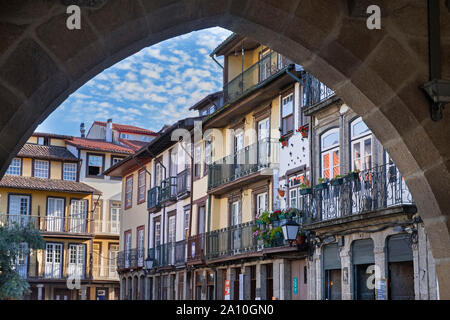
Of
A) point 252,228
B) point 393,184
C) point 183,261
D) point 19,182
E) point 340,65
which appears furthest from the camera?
point 19,182

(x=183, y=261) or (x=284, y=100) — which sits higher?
(x=284, y=100)

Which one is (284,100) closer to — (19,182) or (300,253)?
(300,253)

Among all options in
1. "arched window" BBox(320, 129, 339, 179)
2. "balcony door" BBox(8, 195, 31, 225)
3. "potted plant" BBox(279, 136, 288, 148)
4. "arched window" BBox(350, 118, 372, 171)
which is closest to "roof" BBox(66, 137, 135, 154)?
"balcony door" BBox(8, 195, 31, 225)

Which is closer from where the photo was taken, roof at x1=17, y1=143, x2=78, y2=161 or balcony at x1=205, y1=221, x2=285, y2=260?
balcony at x1=205, y1=221, x2=285, y2=260

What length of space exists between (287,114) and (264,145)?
125 cm

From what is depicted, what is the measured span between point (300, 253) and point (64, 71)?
15998 millimetres

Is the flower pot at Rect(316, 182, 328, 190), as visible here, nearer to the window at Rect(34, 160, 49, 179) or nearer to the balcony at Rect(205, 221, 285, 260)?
the balcony at Rect(205, 221, 285, 260)

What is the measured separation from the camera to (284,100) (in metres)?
20.6

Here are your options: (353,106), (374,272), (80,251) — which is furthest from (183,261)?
(353,106)

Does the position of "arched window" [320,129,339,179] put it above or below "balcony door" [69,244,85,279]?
above

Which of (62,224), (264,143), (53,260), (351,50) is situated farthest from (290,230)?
(62,224)

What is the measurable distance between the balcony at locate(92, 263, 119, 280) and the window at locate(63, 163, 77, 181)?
17.2 ft

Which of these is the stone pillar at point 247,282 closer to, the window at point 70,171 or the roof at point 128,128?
the window at point 70,171

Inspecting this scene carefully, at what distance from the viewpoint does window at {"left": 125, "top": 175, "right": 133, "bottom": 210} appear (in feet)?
121
